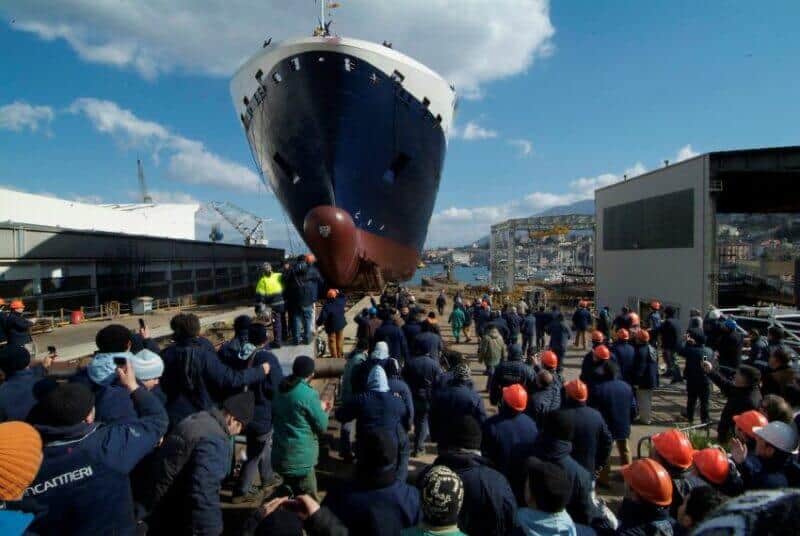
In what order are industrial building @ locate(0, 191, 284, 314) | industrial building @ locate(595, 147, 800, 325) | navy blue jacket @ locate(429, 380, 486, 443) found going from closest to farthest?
navy blue jacket @ locate(429, 380, 486, 443) → industrial building @ locate(595, 147, 800, 325) → industrial building @ locate(0, 191, 284, 314)

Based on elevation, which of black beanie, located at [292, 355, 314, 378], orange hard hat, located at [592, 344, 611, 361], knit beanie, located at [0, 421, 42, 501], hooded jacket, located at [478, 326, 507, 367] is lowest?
hooded jacket, located at [478, 326, 507, 367]

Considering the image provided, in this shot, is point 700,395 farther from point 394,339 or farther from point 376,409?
point 376,409

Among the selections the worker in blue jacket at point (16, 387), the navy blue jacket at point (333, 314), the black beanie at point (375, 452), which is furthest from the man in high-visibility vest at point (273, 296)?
the black beanie at point (375, 452)

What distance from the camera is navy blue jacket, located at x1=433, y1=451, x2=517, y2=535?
7.66ft

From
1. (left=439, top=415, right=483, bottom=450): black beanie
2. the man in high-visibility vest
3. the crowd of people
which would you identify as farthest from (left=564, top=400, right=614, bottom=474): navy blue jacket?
the man in high-visibility vest

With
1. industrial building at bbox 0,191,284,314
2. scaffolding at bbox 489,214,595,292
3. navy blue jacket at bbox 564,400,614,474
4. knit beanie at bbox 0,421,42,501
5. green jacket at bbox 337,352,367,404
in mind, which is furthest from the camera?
scaffolding at bbox 489,214,595,292

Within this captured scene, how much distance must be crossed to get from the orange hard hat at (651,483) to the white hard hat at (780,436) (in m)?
1.26

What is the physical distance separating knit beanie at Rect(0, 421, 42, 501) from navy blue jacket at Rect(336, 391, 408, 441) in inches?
88.6

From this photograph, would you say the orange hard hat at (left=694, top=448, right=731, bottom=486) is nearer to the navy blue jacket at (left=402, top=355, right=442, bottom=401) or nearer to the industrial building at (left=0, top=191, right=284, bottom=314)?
the navy blue jacket at (left=402, top=355, right=442, bottom=401)

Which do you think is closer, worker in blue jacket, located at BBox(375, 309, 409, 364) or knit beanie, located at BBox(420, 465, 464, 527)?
knit beanie, located at BBox(420, 465, 464, 527)

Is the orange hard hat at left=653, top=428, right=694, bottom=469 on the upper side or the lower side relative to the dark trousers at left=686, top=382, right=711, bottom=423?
upper

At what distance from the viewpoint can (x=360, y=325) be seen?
770 centimetres

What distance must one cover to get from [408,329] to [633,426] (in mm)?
3707

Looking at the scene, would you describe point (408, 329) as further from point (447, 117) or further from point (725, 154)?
point (447, 117)
